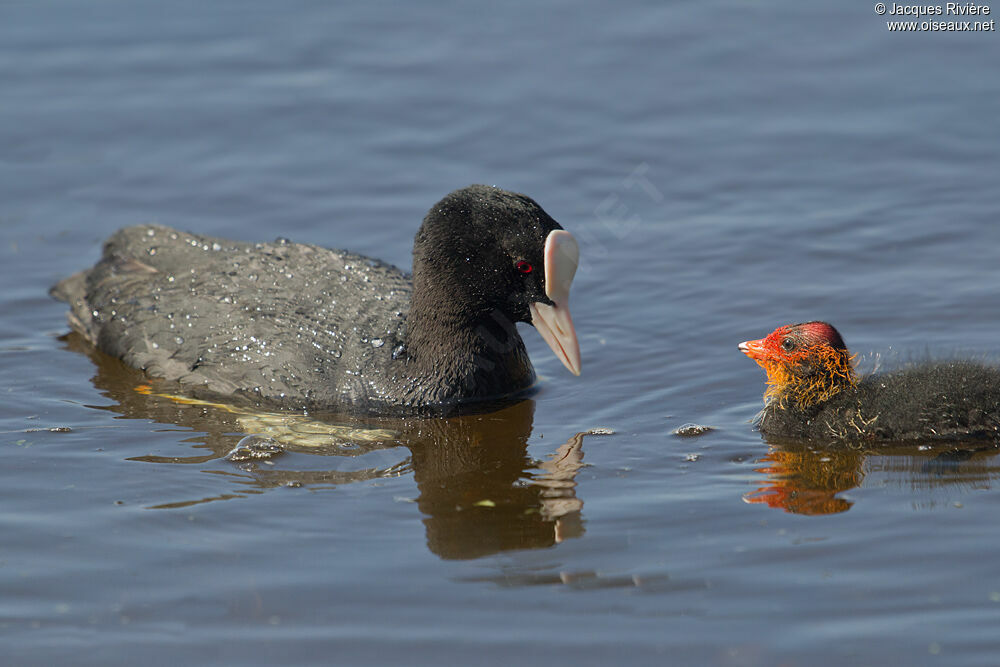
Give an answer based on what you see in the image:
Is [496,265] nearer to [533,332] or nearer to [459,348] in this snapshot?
[459,348]

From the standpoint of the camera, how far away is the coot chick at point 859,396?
564 cm

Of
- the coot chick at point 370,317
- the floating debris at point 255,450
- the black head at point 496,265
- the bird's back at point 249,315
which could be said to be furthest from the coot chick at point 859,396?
the floating debris at point 255,450

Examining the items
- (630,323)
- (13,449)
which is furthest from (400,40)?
(13,449)

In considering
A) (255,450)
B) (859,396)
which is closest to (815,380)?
(859,396)

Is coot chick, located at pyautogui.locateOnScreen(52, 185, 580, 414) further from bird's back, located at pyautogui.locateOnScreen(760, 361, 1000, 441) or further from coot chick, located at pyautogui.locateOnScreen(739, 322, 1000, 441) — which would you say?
bird's back, located at pyautogui.locateOnScreen(760, 361, 1000, 441)

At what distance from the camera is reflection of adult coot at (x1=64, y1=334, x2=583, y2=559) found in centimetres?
520

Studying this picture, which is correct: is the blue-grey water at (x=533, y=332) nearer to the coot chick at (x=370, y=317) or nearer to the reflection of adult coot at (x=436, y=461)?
the reflection of adult coot at (x=436, y=461)

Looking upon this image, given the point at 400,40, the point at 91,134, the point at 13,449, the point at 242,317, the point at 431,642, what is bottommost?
the point at 431,642

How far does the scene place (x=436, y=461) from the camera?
6.00 meters

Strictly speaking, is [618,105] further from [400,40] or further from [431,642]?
[431,642]

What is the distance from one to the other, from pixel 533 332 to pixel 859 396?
245 centimetres

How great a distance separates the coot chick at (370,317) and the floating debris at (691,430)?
674 millimetres

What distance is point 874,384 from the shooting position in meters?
5.96

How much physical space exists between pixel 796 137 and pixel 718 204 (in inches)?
47.4
